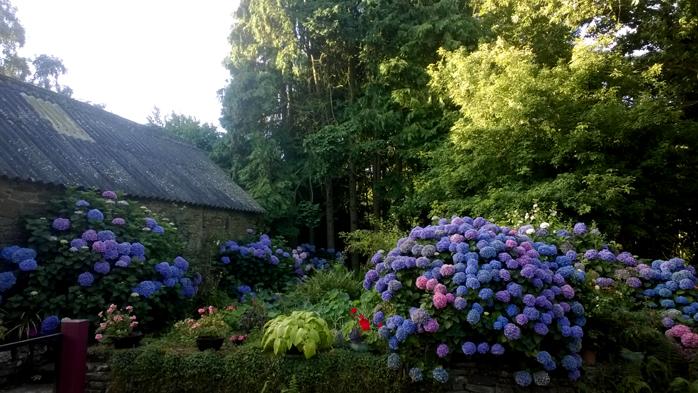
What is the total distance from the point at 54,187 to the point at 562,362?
285 inches

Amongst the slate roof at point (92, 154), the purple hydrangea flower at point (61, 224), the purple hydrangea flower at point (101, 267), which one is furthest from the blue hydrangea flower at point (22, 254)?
the slate roof at point (92, 154)

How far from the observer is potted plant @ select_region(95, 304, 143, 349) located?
538 cm

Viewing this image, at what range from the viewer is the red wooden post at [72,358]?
3602 millimetres

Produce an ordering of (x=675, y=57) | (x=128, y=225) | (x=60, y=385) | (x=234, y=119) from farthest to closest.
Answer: (x=234, y=119) < (x=675, y=57) < (x=128, y=225) < (x=60, y=385)

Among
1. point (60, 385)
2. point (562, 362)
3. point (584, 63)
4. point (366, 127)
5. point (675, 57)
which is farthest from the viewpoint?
point (366, 127)

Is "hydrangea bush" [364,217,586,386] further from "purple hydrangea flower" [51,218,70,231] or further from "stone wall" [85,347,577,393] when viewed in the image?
"purple hydrangea flower" [51,218,70,231]

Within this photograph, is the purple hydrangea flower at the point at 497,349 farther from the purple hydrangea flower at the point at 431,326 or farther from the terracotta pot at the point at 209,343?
the terracotta pot at the point at 209,343

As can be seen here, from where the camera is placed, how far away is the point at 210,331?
5.53 m

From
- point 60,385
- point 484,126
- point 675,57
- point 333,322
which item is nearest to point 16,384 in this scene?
point 60,385

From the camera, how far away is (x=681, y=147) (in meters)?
9.22

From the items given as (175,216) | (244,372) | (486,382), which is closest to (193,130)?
(175,216)

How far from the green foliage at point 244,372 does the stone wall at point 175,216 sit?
2.76 meters

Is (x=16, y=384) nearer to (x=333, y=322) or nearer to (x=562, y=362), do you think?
(x=333, y=322)

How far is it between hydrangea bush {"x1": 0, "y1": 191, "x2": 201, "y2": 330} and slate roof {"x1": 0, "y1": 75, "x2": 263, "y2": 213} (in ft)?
2.18
